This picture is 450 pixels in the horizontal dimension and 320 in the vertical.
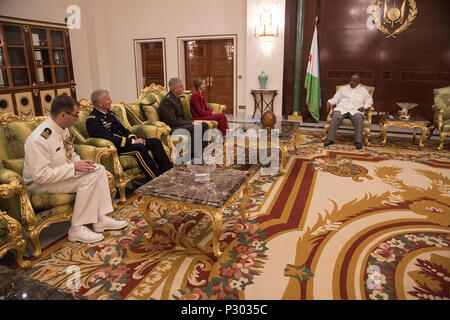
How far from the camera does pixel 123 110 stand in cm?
396

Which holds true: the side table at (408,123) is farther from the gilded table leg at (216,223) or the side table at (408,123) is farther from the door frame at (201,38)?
the gilded table leg at (216,223)

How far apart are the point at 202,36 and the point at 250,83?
1763 mm

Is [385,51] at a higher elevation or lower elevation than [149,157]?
higher

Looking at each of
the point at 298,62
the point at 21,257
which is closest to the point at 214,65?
the point at 298,62

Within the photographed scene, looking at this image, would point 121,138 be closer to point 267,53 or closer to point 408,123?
point 408,123

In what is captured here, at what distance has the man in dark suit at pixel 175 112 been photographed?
4.48 m

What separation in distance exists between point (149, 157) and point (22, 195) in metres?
1.38

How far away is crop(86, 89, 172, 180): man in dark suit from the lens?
3.28 metres

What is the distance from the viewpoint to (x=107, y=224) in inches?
107

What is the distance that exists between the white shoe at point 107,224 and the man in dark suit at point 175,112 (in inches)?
76.2

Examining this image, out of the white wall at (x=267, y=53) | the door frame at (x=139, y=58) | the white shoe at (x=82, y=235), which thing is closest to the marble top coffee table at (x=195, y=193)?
Answer: the white shoe at (x=82, y=235)

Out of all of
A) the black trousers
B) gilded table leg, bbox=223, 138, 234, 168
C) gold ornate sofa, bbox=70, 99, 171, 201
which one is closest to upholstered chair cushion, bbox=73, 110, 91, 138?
gold ornate sofa, bbox=70, 99, 171, 201

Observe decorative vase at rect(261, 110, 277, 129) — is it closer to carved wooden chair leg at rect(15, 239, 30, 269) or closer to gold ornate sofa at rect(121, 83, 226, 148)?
gold ornate sofa at rect(121, 83, 226, 148)
